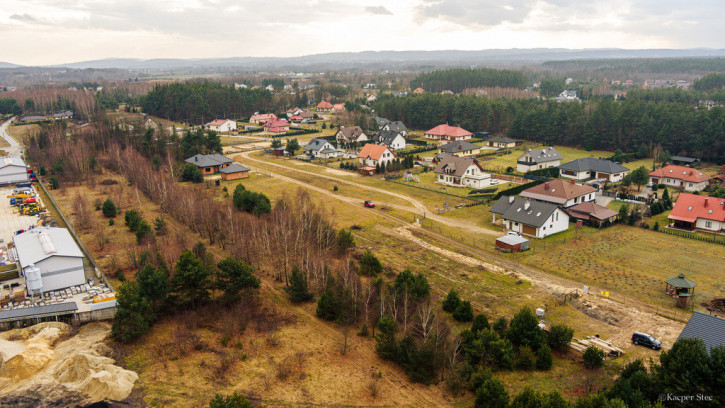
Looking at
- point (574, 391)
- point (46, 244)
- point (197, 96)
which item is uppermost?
point (197, 96)

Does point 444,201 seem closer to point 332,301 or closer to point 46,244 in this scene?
point 332,301

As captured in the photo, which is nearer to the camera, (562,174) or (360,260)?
(360,260)

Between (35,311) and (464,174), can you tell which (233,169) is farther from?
(35,311)

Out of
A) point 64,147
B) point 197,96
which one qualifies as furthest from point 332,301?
point 197,96

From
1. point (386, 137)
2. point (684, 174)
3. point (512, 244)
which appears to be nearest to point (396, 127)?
point (386, 137)

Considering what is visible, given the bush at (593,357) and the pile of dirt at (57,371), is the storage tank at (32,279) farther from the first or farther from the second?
the bush at (593,357)

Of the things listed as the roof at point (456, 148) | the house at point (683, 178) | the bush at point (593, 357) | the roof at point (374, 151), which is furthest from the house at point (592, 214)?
the roof at point (456, 148)
